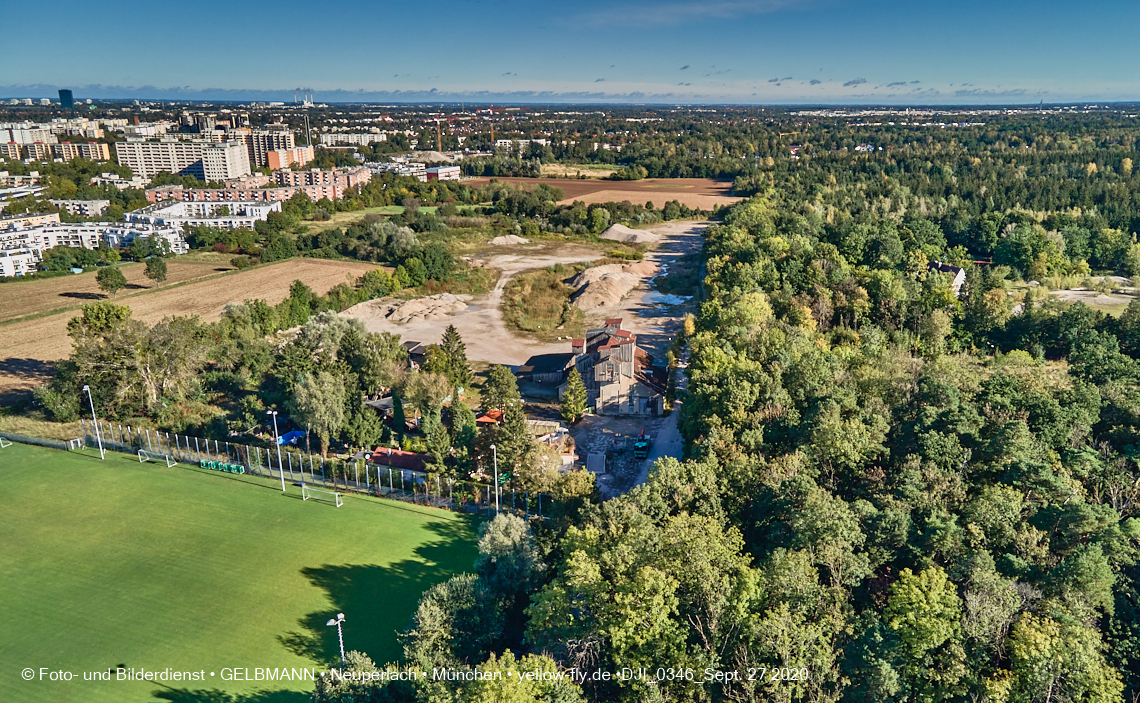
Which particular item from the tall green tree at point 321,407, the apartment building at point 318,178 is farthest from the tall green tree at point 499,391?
the apartment building at point 318,178

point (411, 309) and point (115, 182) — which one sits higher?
point (115, 182)

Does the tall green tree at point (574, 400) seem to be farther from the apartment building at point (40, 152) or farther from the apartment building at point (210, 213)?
the apartment building at point (40, 152)

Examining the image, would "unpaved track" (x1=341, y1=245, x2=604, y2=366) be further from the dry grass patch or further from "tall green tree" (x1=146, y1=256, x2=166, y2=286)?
"tall green tree" (x1=146, y1=256, x2=166, y2=286)

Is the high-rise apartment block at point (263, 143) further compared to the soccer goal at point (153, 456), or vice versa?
the high-rise apartment block at point (263, 143)

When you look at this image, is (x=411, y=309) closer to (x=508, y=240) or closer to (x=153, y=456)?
(x=153, y=456)

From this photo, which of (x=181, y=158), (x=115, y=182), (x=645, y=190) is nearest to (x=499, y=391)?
(x=645, y=190)

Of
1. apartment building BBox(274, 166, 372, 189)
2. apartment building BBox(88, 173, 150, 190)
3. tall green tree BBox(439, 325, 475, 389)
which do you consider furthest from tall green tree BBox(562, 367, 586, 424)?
apartment building BBox(88, 173, 150, 190)
